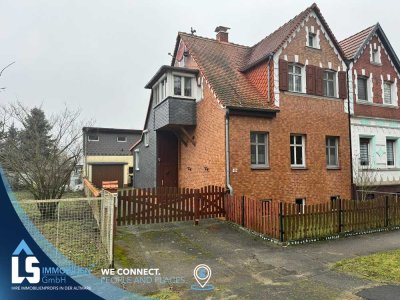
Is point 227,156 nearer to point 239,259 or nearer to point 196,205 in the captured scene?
point 196,205

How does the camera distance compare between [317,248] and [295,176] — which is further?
[295,176]

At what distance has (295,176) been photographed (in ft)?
51.1

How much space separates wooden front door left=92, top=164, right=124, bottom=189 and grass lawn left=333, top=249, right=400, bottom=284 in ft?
92.8

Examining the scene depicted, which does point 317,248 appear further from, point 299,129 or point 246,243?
point 299,129

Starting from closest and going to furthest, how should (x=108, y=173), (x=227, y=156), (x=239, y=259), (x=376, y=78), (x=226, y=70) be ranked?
(x=239, y=259) → (x=227, y=156) → (x=226, y=70) → (x=376, y=78) → (x=108, y=173)

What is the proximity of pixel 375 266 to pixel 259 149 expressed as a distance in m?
8.18

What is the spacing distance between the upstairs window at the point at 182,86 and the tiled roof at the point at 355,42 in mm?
9601

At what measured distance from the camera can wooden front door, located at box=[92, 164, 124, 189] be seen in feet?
108

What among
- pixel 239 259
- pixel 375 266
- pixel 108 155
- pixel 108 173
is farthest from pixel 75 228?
Answer: pixel 108 155

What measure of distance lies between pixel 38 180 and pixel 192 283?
31.4 feet

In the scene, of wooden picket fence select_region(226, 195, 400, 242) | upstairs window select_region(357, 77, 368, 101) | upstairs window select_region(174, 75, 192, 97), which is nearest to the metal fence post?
wooden picket fence select_region(226, 195, 400, 242)

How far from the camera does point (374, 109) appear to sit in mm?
18516

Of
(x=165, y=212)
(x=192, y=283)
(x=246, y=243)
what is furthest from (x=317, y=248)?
(x=165, y=212)

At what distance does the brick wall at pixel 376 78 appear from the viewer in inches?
717
